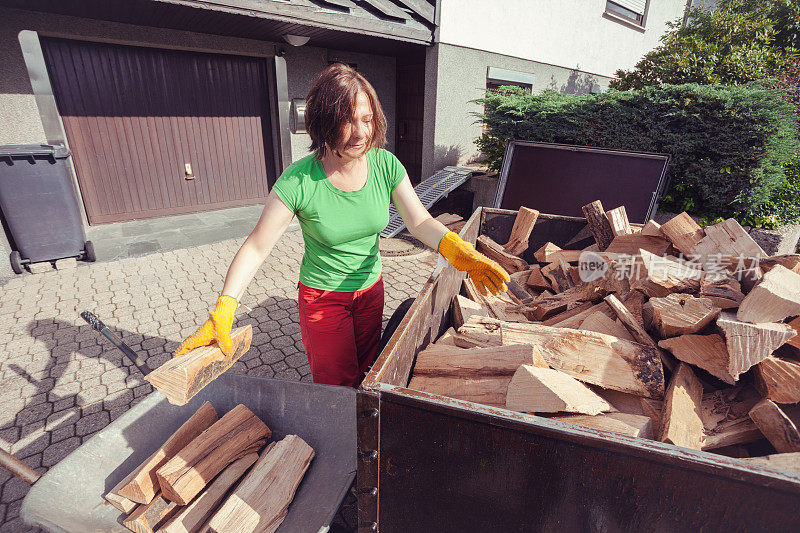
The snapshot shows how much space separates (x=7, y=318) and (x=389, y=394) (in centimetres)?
492

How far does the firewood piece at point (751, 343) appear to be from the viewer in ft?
4.45

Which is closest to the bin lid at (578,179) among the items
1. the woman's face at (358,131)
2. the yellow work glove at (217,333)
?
the woman's face at (358,131)

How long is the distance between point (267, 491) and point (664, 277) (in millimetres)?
2092

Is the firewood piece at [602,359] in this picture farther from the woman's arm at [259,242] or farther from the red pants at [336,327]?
the woman's arm at [259,242]

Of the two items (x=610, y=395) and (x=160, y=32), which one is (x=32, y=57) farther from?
(x=610, y=395)

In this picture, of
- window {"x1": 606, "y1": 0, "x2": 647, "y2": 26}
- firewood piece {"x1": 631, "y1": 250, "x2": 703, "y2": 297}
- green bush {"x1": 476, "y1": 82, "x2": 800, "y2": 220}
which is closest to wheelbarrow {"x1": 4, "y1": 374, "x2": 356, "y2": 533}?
firewood piece {"x1": 631, "y1": 250, "x2": 703, "y2": 297}

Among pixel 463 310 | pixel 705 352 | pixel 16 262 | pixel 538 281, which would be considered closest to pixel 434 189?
pixel 538 281

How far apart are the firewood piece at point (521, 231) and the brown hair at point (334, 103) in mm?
→ 1676

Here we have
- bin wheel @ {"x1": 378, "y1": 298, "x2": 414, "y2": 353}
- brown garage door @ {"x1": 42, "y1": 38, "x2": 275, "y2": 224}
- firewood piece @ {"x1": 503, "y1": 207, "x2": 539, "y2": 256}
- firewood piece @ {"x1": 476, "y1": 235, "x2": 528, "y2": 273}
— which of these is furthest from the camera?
brown garage door @ {"x1": 42, "y1": 38, "x2": 275, "y2": 224}

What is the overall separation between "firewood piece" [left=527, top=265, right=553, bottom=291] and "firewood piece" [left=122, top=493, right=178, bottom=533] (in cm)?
234

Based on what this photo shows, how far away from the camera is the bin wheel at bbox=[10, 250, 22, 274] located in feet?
15.8

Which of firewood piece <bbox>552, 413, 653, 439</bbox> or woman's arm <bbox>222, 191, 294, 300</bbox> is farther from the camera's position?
woman's arm <bbox>222, 191, 294, 300</bbox>

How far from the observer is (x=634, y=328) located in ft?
5.73

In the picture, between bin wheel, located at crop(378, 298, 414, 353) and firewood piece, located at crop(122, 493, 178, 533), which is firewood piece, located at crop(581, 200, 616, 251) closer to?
bin wheel, located at crop(378, 298, 414, 353)
